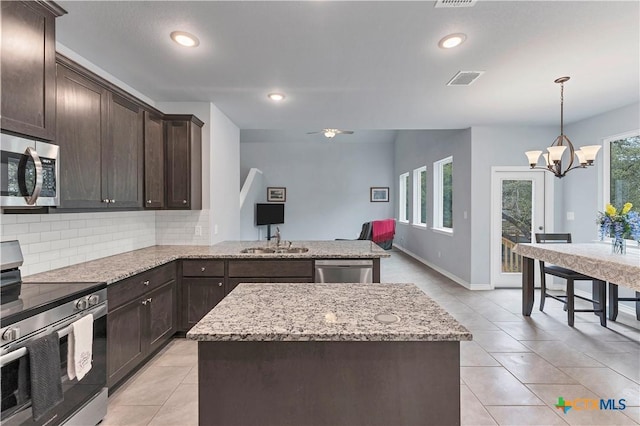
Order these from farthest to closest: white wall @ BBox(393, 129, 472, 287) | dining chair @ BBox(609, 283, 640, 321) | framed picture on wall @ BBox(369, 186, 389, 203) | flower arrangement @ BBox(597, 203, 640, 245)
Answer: framed picture on wall @ BBox(369, 186, 389, 203)
white wall @ BBox(393, 129, 472, 287)
dining chair @ BBox(609, 283, 640, 321)
flower arrangement @ BBox(597, 203, 640, 245)

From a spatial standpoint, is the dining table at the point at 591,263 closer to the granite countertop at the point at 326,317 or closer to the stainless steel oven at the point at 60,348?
the granite countertop at the point at 326,317

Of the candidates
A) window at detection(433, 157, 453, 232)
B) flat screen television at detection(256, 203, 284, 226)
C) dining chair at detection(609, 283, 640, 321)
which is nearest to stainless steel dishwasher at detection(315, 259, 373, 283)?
dining chair at detection(609, 283, 640, 321)

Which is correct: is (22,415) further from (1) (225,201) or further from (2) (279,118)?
(2) (279,118)

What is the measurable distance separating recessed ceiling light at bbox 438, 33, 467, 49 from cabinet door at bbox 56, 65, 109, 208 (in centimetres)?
260

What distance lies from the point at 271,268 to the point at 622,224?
3280 mm

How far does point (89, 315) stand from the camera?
6.03ft

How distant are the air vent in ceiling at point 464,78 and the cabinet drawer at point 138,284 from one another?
320 centimetres

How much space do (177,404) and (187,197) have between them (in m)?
1.94

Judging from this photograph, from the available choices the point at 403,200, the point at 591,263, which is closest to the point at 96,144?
the point at 591,263

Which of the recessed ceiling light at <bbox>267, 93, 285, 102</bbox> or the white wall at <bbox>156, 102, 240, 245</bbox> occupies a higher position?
the recessed ceiling light at <bbox>267, 93, 285, 102</bbox>

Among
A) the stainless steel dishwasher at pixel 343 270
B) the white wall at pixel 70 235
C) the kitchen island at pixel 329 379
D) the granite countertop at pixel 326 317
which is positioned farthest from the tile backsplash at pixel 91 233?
the kitchen island at pixel 329 379

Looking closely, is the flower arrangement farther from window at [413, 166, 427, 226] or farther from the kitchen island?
window at [413, 166, 427, 226]

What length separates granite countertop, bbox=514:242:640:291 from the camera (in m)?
2.45

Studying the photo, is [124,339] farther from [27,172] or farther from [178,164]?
[178,164]
